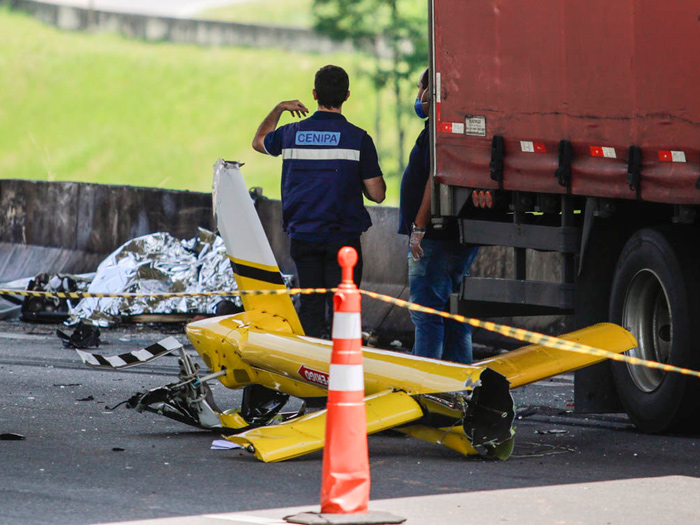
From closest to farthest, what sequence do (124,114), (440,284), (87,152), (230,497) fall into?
(230,497) → (440,284) → (87,152) → (124,114)

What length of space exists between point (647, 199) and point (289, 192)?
7.39 feet

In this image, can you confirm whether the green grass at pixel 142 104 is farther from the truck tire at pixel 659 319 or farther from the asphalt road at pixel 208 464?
the truck tire at pixel 659 319

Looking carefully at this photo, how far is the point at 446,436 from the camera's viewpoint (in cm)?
764

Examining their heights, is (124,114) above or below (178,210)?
above

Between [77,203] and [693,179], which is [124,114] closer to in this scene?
[77,203]

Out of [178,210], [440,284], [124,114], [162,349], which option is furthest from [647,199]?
[124,114]

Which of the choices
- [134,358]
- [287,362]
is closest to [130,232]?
[134,358]

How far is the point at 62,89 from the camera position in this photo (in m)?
77.1

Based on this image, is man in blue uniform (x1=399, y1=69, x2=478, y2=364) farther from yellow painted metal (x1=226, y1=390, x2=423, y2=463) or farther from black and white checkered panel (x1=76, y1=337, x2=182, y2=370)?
yellow painted metal (x1=226, y1=390, x2=423, y2=463)

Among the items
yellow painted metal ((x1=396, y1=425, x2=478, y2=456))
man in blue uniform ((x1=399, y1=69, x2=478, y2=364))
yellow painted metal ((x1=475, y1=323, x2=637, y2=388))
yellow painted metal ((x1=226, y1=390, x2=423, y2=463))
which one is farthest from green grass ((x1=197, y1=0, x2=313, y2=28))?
yellow painted metal ((x1=226, y1=390, x2=423, y2=463))

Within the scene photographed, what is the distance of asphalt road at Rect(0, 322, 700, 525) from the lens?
20.6 ft

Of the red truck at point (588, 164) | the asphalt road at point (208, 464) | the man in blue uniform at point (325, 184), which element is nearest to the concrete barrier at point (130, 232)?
the red truck at point (588, 164)

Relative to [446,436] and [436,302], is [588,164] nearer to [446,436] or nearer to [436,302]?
[436,302]

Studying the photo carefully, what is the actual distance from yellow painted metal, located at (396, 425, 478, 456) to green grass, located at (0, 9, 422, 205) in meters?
54.5
